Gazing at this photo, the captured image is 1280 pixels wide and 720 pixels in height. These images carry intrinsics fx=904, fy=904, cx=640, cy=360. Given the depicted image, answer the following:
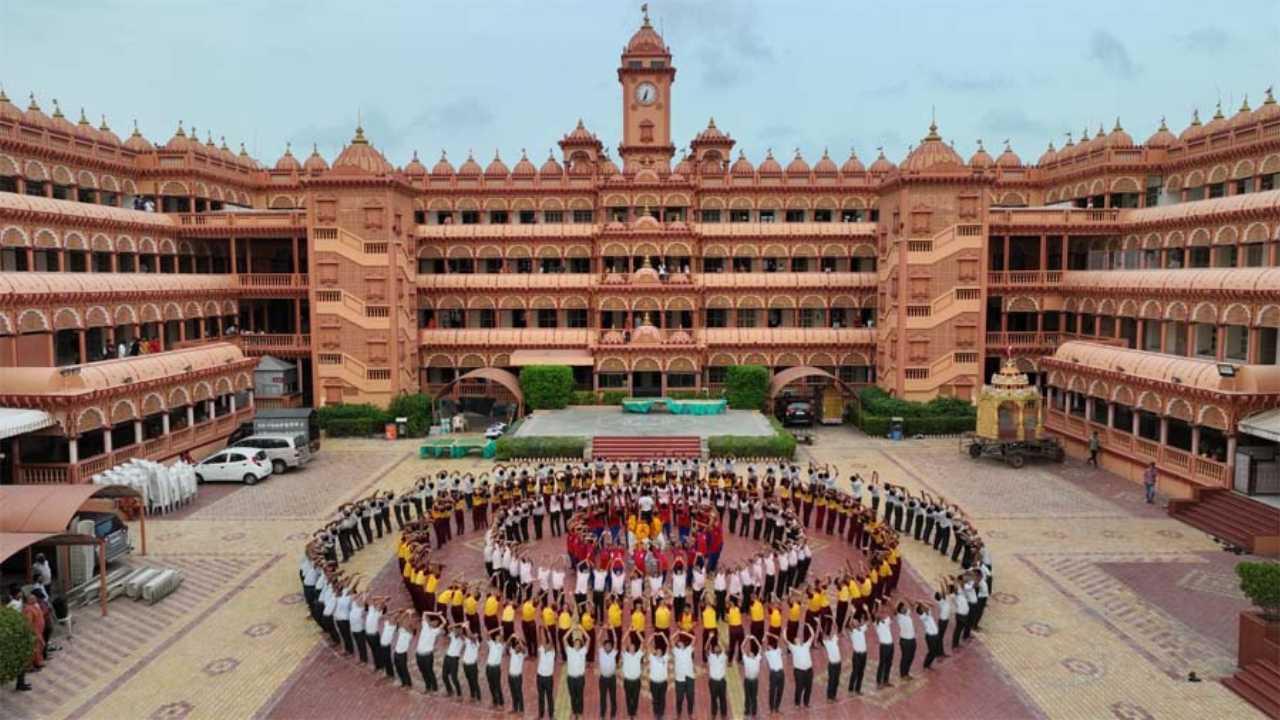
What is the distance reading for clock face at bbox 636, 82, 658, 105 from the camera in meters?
55.3

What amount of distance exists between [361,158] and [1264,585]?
131 feet

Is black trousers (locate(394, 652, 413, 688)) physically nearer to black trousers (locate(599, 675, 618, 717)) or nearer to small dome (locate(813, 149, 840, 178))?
black trousers (locate(599, 675, 618, 717))

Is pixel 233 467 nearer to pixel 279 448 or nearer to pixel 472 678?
pixel 279 448

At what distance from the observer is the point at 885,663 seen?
16375mm

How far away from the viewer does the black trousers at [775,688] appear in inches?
604

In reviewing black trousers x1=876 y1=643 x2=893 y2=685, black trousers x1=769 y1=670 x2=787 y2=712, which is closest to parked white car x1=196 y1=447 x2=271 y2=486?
black trousers x1=769 y1=670 x2=787 y2=712

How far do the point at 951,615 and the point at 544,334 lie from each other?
32.1 m

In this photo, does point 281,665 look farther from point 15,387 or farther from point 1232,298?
point 1232,298

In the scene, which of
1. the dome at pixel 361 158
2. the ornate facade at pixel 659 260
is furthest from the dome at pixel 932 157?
the dome at pixel 361 158

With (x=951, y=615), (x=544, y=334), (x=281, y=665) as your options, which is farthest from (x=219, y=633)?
(x=544, y=334)

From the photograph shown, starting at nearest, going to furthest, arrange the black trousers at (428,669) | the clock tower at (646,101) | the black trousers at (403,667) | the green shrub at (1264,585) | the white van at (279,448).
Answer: the black trousers at (428,669) → the green shrub at (1264,585) → the black trousers at (403,667) → the white van at (279,448) → the clock tower at (646,101)

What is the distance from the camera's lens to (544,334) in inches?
1897

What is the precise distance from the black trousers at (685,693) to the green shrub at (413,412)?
29280 mm

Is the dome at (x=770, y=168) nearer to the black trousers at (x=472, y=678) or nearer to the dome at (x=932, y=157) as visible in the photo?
the dome at (x=932, y=157)
